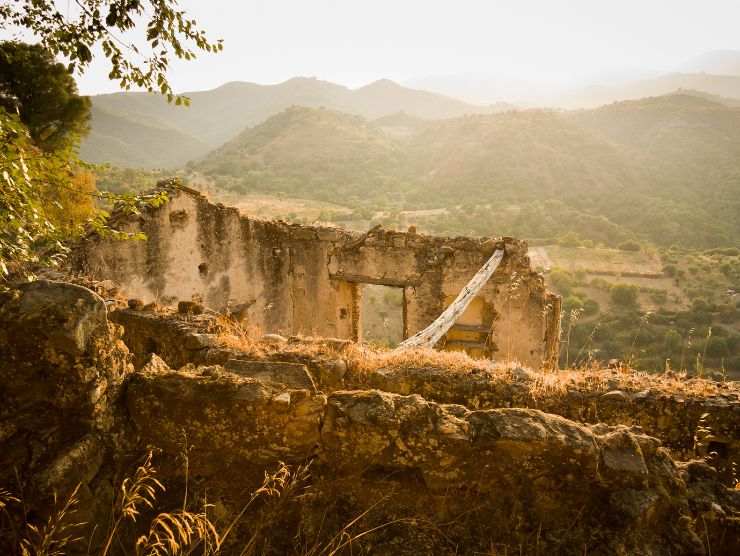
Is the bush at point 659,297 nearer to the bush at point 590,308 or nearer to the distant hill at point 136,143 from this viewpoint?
the bush at point 590,308

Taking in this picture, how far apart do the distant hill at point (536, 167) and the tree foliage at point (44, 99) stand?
28803 millimetres

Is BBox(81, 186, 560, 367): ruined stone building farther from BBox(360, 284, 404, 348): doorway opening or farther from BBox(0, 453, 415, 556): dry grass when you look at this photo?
BBox(360, 284, 404, 348): doorway opening

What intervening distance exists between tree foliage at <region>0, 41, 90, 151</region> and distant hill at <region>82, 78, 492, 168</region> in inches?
2600

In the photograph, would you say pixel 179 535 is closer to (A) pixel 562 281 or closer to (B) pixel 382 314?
(B) pixel 382 314

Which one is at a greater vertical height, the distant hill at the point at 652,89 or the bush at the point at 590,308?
the distant hill at the point at 652,89

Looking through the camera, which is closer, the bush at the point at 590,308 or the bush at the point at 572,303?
the bush at the point at 572,303

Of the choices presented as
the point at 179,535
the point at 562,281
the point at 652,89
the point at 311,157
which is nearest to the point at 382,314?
the point at 562,281

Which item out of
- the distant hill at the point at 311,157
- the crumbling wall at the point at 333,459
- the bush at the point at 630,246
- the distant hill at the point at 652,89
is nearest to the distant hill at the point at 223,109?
the distant hill at the point at 311,157

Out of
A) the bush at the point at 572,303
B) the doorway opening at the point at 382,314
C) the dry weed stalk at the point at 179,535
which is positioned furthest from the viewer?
the bush at the point at 572,303

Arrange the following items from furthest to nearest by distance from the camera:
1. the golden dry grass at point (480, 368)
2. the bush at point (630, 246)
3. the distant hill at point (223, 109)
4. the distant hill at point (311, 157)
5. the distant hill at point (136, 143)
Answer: the distant hill at point (223, 109) < the distant hill at point (136, 143) < the distant hill at point (311, 157) < the bush at point (630, 246) < the golden dry grass at point (480, 368)

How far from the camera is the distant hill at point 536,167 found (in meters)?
43.8

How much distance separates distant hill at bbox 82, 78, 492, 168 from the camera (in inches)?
3492

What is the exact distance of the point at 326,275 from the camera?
34.8 ft

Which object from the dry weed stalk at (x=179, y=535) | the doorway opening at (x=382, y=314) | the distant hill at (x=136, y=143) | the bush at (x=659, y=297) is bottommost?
the doorway opening at (x=382, y=314)
